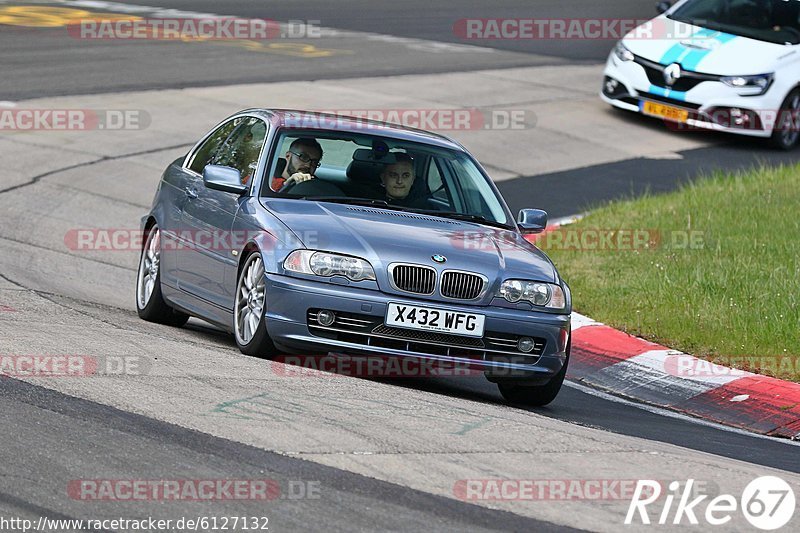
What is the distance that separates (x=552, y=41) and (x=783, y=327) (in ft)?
60.1

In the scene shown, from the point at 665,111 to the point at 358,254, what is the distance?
40.6 ft

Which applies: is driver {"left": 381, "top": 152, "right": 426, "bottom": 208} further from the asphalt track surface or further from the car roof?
the asphalt track surface

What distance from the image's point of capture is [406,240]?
8.00m

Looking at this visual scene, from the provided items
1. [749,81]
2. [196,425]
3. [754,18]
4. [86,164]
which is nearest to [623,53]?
[749,81]

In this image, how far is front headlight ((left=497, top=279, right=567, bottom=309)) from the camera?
7.95m

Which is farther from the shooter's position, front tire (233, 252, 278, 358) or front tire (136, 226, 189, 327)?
front tire (136, 226, 189, 327)

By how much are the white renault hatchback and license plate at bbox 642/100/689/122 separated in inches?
0.5

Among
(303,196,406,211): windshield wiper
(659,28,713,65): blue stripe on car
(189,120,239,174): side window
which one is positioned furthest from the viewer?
(659,28,713,65): blue stripe on car

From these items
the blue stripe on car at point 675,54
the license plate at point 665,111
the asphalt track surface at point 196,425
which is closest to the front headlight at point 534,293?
the asphalt track surface at point 196,425

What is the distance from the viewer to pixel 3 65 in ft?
66.2

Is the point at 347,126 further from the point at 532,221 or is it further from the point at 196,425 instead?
the point at 196,425

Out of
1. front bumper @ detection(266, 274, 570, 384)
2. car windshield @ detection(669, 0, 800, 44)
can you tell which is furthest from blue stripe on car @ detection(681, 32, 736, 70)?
front bumper @ detection(266, 274, 570, 384)

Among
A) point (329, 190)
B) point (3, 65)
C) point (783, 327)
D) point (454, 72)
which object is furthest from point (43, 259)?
point (454, 72)

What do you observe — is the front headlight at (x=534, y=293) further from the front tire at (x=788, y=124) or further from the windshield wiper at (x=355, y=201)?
the front tire at (x=788, y=124)
